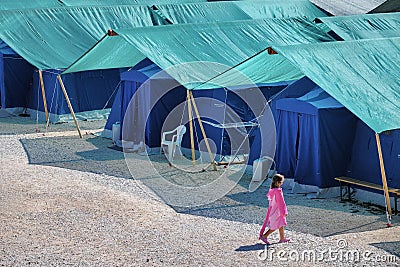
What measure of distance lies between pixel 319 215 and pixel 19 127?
25.4 ft

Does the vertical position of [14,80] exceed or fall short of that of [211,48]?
it falls short

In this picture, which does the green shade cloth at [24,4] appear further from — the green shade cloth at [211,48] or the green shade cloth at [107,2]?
the green shade cloth at [211,48]

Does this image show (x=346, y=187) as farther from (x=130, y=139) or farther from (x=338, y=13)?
(x=338, y=13)

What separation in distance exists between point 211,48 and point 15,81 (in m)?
4.97

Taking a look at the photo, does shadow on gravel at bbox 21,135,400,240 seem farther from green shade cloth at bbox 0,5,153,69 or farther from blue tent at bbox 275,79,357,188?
green shade cloth at bbox 0,5,153,69

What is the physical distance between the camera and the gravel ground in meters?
8.41

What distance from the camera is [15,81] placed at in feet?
57.2

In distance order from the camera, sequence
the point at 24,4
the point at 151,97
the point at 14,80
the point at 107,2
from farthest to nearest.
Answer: the point at 107,2, the point at 24,4, the point at 14,80, the point at 151,97

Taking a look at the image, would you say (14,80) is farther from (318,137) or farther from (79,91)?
(318,137)

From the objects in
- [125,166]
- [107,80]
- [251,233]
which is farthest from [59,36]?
[251,233]

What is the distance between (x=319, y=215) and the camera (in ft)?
33.2

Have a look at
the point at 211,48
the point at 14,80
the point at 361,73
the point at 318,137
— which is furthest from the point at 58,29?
the point at 361,73

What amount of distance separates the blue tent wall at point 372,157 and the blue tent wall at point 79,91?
6.80 metres

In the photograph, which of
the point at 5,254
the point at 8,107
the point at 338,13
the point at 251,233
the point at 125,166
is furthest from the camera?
the point at 338,13
